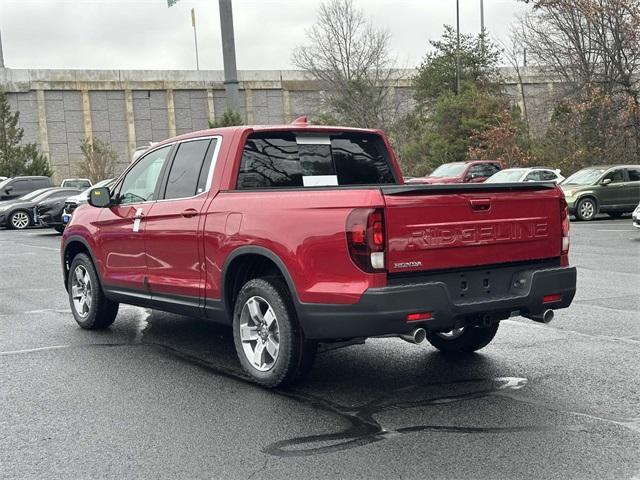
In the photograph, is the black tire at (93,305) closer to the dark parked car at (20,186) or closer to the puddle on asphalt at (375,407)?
the puddle on asphalt at (375,407)

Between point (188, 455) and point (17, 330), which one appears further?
point (17, 330)

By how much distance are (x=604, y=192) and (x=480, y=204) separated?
2058 centimetres

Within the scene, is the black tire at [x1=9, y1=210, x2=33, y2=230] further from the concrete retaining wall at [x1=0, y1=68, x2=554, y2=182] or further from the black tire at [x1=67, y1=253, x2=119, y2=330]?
the concrete retaining wall at [x1=0, y1=68, x2=554, y2=182]

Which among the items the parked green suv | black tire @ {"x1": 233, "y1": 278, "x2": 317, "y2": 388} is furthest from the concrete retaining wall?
black tire @ {"x1": 233, "y1": 278, "x2": 317, "y2": 388}

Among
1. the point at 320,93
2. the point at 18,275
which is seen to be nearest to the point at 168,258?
the point at 18,275

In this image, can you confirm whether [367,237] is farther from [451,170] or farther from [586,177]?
[451,170]

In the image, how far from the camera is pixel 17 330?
8.45 meters

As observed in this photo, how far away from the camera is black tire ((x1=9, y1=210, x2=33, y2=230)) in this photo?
95.0ft

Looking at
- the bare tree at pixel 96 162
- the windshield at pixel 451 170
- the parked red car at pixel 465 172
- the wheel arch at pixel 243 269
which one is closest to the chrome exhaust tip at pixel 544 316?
the wheel arch at pixel 243 269

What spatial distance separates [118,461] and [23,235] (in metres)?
22.4

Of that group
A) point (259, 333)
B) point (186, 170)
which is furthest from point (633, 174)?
point (259, 333)

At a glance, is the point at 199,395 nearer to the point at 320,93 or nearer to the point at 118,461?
the point at 118,461

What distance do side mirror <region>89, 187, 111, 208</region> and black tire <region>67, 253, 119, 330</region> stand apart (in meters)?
0.79

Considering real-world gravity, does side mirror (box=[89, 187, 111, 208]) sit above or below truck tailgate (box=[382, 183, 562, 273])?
above
